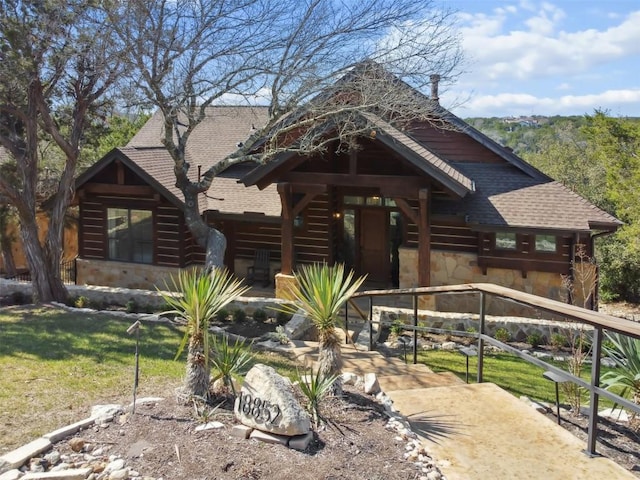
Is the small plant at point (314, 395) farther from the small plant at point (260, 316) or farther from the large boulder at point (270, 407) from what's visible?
the small plant at point (260, 316)

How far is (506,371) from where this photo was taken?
1030 centimetres

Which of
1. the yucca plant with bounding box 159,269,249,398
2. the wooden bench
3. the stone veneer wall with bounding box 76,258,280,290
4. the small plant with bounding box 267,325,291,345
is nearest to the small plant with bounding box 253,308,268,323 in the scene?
the small plant with bounding box 267,325,291,345

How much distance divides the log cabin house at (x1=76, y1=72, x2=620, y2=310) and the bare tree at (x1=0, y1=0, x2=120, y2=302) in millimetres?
2961

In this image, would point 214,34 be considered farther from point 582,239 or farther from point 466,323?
point 582,239

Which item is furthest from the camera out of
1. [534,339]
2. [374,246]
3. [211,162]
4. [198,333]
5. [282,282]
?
[211,162]

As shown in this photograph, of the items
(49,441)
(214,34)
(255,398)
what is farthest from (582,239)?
(49,441)

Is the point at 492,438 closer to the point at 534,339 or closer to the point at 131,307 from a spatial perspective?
the point at 534,339

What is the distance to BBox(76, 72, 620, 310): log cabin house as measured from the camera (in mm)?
14383

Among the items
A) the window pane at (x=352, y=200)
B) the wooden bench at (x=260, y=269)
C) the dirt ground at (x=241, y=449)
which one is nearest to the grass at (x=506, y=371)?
the dirt ground at (x=241, y=449)

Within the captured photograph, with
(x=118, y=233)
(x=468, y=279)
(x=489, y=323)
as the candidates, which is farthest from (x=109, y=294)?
(x=468, y=279)

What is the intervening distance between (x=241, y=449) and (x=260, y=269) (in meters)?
13.0

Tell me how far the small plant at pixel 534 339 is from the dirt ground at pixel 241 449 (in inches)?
309

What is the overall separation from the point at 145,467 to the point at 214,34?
391 inches

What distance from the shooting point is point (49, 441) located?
483 cm
